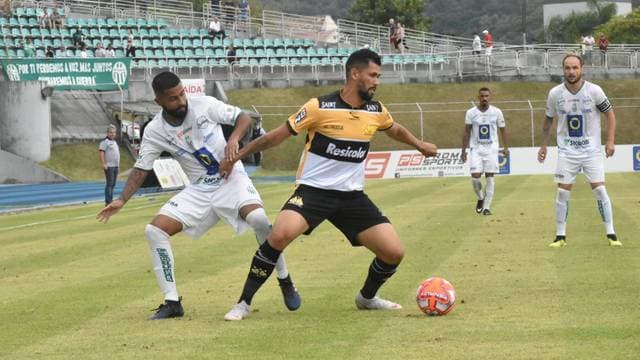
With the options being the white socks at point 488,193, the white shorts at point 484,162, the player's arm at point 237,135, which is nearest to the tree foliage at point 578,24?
the white shorts at point 484,162

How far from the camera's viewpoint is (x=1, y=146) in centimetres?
4516

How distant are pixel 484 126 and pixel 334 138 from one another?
13580mm

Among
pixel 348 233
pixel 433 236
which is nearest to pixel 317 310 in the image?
pixel 348 233

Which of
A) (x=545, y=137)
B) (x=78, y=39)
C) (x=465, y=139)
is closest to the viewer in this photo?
(x=545, y=137)

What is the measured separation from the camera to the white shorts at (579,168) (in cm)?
1571

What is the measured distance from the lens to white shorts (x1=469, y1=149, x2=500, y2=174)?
23.3m

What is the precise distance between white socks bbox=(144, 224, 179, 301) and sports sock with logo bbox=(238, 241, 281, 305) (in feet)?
2.24

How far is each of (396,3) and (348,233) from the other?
100m

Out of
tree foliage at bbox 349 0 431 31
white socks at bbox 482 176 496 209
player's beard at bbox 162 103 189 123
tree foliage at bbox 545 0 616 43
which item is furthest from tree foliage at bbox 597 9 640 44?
player's beard at bbox 162 103 189 123

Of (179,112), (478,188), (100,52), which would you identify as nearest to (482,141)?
(478,188)

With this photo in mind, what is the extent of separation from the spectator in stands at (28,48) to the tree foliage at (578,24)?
8703 centimetres

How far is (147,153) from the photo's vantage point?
1067 centimetres

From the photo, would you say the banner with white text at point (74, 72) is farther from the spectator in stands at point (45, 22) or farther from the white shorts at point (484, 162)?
the white shorts at point (484, 162)

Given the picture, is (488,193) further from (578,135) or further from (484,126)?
(578,135)
